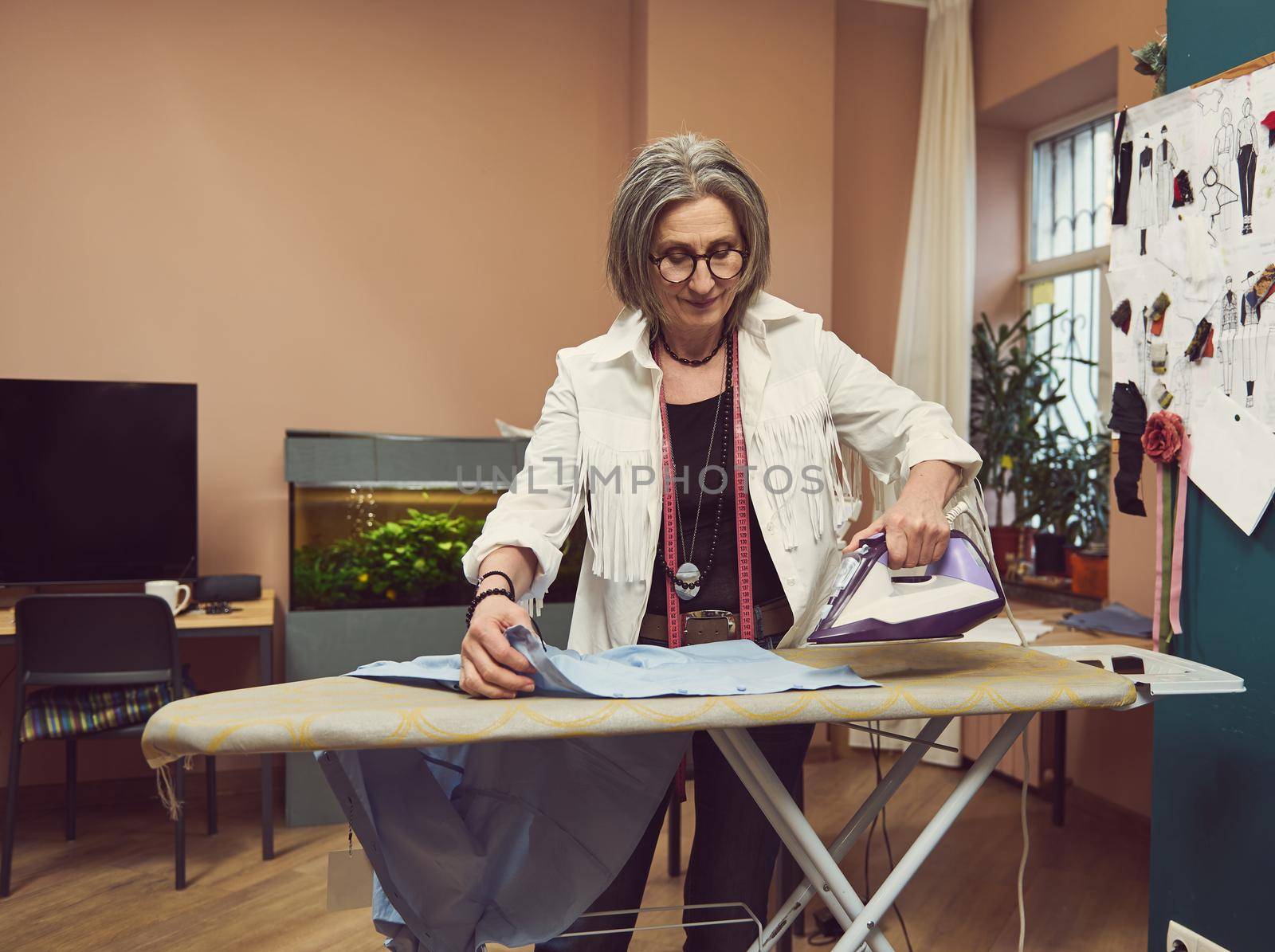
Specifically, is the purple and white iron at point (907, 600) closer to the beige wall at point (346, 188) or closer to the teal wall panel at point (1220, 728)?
the teal wall panel at point (1220, 728)

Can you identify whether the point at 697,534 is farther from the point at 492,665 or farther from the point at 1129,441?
the point at 1129,441

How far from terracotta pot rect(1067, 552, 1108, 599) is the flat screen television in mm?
2968

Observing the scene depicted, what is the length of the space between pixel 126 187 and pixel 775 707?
10.6 ft

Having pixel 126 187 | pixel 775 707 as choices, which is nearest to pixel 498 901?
pixel 775 707

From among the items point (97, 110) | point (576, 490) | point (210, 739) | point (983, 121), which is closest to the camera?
point (210, 739)

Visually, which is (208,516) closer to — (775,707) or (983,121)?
(775,707)

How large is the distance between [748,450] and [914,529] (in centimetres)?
32

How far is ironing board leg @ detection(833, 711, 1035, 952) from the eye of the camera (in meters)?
Result: 1.09

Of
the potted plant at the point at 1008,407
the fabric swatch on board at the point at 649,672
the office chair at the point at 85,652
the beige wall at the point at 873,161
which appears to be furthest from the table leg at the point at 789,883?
the beige wall at the point at 873,161

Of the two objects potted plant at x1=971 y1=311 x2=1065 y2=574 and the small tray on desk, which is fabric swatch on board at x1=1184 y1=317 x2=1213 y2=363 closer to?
the small tray on desk

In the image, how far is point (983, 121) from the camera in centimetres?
393

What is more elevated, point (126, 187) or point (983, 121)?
point (983, 121)

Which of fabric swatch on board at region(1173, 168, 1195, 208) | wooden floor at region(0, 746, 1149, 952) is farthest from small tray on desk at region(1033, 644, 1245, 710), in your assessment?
wooden floor at region(0, 746, 1149, 952)

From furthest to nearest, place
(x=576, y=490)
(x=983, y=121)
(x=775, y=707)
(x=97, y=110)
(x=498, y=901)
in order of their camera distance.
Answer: (x=983, y=121), (x=97, y=110), (x=576, y=490), (x=498, y=901), (x=775, y=707)
